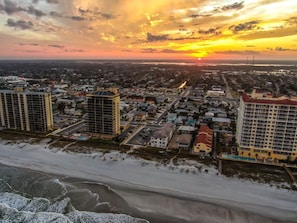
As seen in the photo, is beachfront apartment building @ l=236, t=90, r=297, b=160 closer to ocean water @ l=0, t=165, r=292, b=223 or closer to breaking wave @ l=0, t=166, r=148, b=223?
ocean water @ l=0, t=165, r=292, b=223

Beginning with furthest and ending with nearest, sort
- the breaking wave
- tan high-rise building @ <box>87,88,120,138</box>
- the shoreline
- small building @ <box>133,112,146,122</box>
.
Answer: small building @ <box>133,112,146,122</box> → tan high-rise building @ <box>87,88,120,138</box> → the shoreline → the breaking wave

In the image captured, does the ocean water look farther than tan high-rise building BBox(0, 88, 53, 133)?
No

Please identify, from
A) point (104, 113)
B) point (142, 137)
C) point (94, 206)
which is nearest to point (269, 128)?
point (142, 137)

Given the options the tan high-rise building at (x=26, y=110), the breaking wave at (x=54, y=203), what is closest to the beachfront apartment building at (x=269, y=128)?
the breaking wave at (x=54, y=203)

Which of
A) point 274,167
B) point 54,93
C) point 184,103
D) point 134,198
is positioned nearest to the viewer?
point 134,198

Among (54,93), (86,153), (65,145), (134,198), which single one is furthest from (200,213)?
(54,93)

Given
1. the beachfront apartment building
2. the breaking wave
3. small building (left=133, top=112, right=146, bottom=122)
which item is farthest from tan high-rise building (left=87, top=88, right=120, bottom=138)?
the beachfront apartment building

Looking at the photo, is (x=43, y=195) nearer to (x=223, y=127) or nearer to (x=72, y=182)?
(x=72, y=182)

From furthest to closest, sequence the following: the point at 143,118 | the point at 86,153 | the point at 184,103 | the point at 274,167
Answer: the point at 184,103, the point at 143,118, the point at 86,153, the point at 274,167
